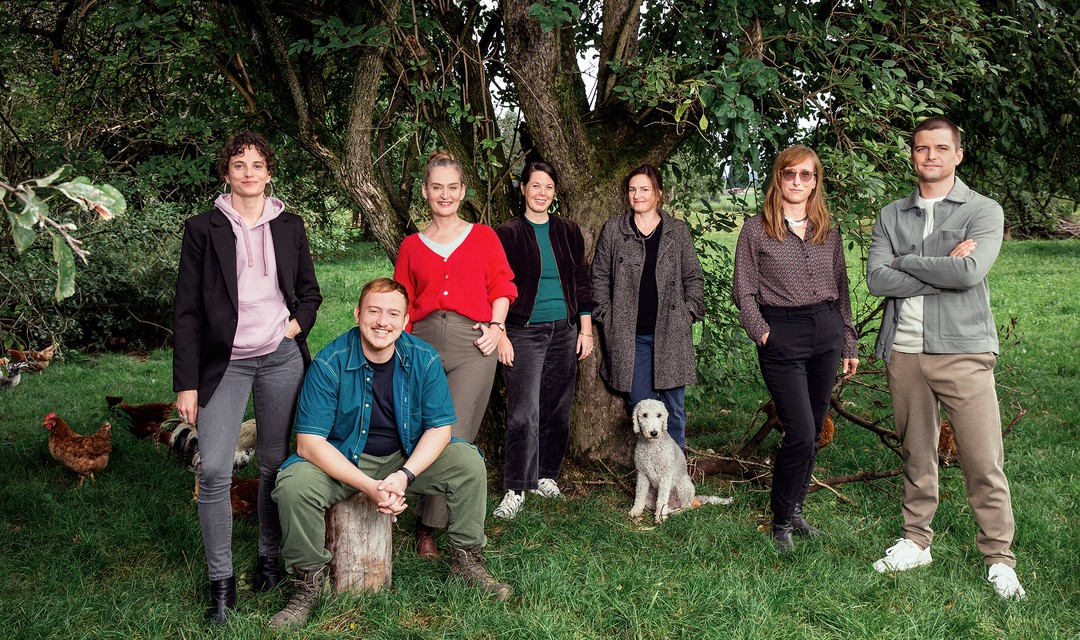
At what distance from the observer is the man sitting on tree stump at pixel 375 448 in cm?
354

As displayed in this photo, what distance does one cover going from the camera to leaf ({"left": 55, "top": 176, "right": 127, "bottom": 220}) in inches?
69.7

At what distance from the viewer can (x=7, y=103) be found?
630cm

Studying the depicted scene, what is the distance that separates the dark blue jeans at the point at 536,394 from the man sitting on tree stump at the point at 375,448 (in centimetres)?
93

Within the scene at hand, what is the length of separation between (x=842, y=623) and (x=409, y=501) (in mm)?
2508

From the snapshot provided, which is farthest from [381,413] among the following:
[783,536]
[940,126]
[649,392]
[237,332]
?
[940,126]

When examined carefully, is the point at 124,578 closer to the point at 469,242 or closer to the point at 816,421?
the point at 469,242

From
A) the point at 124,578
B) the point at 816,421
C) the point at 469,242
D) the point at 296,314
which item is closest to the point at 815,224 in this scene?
the point at 816,421

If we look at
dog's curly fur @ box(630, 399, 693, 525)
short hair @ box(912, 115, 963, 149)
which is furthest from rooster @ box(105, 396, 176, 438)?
short hair @ box(912, 115, 963, 149)

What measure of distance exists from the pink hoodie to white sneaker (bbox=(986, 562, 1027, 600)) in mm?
3420

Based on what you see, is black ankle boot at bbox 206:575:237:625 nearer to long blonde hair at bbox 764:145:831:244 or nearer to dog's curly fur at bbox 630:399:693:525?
dog's curly fur at bbox 630:399:693:525

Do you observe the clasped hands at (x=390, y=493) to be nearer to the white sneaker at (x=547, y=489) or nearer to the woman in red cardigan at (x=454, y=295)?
the woman in red cardigan at (x=454, y=295)

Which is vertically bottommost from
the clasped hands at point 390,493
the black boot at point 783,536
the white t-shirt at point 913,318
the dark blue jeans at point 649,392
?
the black boot at point 783,536

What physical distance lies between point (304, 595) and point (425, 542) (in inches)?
30.9

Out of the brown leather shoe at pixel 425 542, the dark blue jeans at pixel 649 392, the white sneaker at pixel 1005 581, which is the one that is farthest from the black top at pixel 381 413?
the white sneaker at pixel 1005 581
